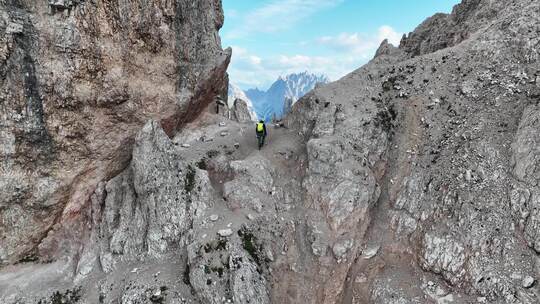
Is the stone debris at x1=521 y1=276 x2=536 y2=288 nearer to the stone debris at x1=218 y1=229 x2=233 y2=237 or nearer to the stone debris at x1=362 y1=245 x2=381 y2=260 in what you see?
the stone debris at x1=362 y1=245 x2=381 y2=260

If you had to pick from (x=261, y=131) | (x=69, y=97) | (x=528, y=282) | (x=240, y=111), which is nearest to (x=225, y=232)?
(x=261, y=131)

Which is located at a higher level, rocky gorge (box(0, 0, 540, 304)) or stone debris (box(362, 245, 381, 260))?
rocky gorge (box(0, 0, 540, 304))

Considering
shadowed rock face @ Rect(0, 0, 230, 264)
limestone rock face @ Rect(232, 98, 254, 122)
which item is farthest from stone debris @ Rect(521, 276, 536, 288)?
limestone rock face @ Rect(232, 98, 254, 122)

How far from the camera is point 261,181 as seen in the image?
2989 cm

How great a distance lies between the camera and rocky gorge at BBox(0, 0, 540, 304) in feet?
78.1

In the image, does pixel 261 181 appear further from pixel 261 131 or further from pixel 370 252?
pixel 370 252

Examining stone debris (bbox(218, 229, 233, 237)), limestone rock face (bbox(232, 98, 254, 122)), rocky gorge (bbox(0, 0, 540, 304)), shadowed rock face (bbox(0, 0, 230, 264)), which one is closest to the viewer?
rocky gorge (bbox(0, 0, 540, 304))

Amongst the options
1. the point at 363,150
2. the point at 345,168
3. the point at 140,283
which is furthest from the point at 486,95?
the point at 140,283

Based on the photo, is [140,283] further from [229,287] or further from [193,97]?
[193,97]

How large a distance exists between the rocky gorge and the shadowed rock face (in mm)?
111

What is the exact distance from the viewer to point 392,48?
45594 mm

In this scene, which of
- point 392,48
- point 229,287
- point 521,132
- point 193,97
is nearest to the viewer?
point 229,287

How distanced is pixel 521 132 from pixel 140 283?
1212 inches

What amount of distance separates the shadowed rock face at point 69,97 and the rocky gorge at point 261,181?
11 cm
